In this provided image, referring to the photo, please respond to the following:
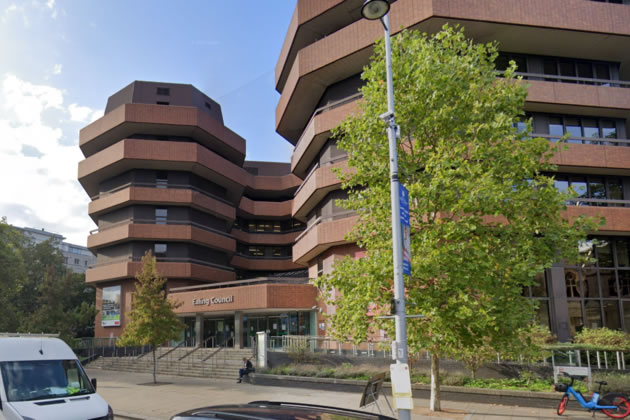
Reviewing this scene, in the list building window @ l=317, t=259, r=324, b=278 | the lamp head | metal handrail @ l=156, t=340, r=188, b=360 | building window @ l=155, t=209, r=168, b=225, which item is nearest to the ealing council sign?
metal handrail @ l=156, t=340, r=188, b=360

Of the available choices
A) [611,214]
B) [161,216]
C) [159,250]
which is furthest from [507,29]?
[159,250]

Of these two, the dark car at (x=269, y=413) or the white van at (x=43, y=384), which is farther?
the white van at (x=43, y=384)

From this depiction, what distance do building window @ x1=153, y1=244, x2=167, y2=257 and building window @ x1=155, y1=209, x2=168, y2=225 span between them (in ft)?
7.24

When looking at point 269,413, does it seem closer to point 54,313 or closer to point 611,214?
point 611,214

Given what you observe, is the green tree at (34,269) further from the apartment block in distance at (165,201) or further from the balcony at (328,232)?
the balcony at (328,232)

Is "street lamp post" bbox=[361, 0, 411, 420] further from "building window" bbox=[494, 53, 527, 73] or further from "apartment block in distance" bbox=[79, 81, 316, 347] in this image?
"apartment block in distance" bbox=[79, 81, 316, 347]

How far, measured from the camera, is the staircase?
28.9 m

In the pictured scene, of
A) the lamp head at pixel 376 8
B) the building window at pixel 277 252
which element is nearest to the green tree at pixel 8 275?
the building window at pixel 277 252

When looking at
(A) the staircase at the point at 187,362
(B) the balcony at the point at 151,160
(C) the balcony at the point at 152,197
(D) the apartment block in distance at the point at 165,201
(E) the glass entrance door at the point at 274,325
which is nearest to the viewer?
(A) the staircase at the point at 187,362

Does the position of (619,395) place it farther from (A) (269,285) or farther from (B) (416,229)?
(A) (269,285)

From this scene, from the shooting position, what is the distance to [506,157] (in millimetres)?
12836

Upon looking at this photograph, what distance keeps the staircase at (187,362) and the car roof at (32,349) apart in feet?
57.3

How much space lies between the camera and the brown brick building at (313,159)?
86.5 feet

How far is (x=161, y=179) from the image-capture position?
46594 millimetres
